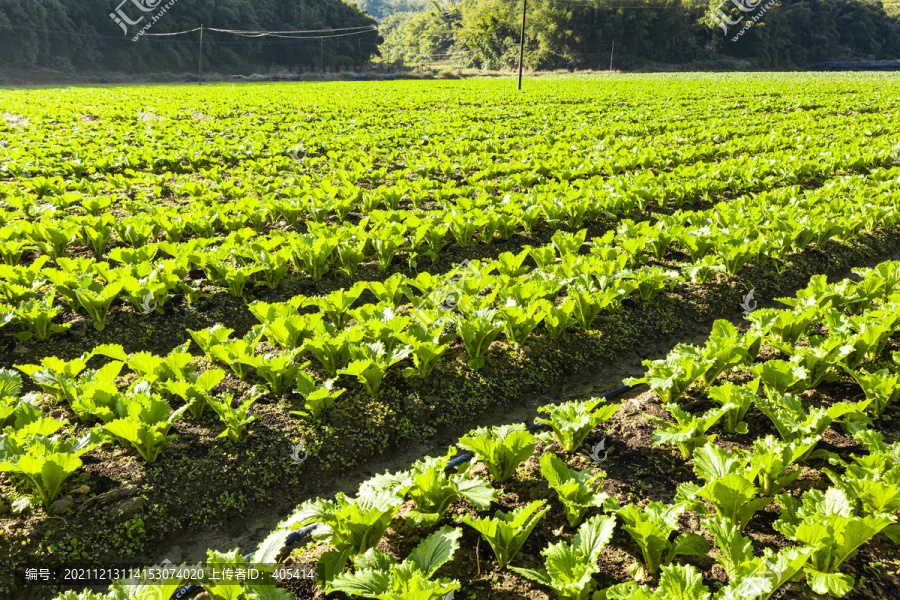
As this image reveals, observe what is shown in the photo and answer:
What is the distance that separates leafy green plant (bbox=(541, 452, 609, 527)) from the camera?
10.3 ft

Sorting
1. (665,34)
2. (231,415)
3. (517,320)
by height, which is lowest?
(231,415)

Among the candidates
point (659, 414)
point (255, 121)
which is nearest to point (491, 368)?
point (659, 414)

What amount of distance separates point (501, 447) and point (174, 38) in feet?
237

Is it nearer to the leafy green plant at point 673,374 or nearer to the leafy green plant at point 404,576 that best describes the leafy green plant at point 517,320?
the leafy green plant at point 673,374

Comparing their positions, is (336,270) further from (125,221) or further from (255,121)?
(255,121)

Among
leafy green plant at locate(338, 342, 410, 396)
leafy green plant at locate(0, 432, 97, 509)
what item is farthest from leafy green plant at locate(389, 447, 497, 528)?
leafy green plant at locate(0, 432, 97, 509)

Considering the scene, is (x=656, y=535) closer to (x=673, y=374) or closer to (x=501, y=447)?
(x=501, y=447)

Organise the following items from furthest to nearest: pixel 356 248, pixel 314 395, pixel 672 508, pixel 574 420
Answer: pixel 356 248 < pixel 314 395 < pixel 574 420 < pixel 672 508

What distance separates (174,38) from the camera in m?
61.2

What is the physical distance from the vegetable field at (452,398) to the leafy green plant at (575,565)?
2cm

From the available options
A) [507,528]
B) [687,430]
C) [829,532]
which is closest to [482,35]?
[687,430]

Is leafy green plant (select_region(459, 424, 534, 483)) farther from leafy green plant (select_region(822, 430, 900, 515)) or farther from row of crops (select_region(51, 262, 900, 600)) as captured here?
leafy green plant (select_region(822, 430, 900, 515))

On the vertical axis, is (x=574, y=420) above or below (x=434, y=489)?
above

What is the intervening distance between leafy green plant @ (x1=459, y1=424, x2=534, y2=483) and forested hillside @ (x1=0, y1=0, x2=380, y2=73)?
208 ft
